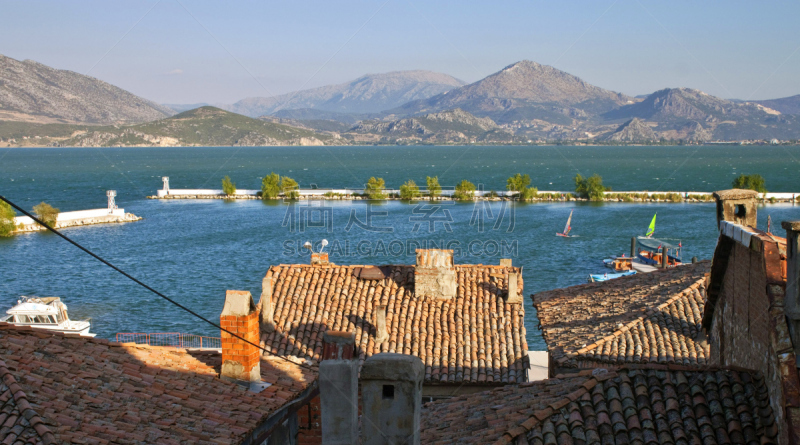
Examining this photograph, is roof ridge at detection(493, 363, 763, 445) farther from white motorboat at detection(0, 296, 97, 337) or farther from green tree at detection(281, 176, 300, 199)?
green tree at detection(281, 176, 300, 199)

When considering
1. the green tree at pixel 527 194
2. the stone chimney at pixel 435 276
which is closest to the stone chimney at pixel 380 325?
the stone chimney at pixel 435 276

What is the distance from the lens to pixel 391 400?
205 inches

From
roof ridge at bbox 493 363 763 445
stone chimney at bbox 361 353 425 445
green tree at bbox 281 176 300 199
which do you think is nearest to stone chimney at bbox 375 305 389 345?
roof ridge at bbox 493 363 763 445

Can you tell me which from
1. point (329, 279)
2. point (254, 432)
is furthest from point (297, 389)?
point (329, 279)

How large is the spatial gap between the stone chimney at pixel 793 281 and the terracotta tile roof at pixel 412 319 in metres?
7.86

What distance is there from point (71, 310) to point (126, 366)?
91.9 ft

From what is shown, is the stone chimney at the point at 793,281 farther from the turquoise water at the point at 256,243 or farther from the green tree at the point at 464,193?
the green tree at the point at 464,193

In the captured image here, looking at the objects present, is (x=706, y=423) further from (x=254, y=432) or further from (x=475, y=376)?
(x=475, y=376)

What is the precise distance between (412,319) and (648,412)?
9.09m

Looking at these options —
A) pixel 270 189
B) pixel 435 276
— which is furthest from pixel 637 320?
pixel 270 189

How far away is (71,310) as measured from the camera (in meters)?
32.7

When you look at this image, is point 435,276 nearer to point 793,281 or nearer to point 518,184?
point 793,281

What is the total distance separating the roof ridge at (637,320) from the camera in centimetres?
1370

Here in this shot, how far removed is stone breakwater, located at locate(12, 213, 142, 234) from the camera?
61750mm
